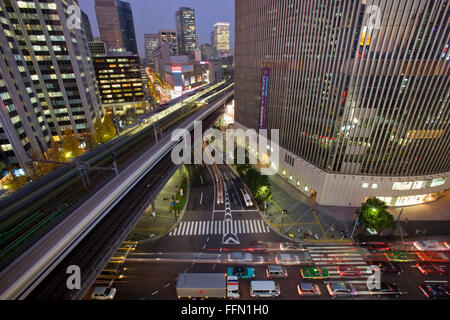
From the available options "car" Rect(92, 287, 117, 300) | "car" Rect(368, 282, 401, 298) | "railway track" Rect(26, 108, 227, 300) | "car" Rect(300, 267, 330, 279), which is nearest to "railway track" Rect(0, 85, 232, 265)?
"railway track" Rect(26, 108, 227, 300)

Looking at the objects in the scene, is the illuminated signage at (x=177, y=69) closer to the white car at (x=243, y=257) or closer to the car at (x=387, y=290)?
the white car at (x=243, y=257)

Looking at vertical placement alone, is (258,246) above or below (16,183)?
below

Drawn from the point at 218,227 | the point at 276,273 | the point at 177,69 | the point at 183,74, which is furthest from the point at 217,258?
the point at 183,74

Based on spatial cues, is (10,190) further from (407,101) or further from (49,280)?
(407,101)

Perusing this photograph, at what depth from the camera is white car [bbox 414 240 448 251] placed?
37.8 metres

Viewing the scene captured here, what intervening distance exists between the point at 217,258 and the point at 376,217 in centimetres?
2816

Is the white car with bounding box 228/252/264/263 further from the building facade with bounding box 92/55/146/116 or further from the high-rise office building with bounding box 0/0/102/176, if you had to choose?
the building facade with bounding box 92/55/146/116

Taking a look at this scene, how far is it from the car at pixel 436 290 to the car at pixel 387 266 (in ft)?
10.4

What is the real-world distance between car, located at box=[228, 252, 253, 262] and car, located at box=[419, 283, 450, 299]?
25115 mm

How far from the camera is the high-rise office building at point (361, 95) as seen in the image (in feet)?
119

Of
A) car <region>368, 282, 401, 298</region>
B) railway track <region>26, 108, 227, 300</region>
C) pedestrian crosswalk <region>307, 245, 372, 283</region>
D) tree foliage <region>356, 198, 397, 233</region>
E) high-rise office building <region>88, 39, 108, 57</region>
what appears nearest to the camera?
railway track <region>26, 108, 227, 300</region>

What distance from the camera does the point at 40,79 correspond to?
7269 cm

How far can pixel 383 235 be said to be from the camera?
131 ft

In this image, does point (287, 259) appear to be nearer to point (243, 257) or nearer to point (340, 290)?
point (243, 257)
